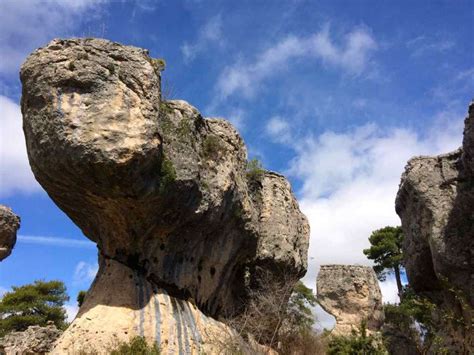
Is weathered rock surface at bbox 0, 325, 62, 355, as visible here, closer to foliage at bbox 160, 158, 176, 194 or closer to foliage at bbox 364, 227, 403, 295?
foliage at bbox 160, 158, 176, 194

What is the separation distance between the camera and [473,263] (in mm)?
15750

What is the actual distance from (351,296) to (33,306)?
22389mm

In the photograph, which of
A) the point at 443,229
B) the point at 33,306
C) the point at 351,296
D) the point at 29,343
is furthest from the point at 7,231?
the point at 351,296

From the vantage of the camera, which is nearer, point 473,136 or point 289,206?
point 473,136

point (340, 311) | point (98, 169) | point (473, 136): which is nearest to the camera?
point (98, 169)

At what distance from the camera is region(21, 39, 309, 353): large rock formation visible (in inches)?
504

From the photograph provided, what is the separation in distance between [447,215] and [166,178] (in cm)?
986

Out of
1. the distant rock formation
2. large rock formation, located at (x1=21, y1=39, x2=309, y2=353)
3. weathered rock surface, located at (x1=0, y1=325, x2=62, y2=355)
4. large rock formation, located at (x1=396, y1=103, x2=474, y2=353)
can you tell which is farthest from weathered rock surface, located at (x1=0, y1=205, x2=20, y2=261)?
the distant rock formation

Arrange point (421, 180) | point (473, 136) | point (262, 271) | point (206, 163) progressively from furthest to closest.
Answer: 1. point (262, 271)
2. point (421, 180)
3. point (206, 163)
4. point (473, 136)

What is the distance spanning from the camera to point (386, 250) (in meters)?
37.0

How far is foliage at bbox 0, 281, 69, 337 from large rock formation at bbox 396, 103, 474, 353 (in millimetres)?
23607

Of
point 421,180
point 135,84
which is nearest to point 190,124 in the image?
point 135,84

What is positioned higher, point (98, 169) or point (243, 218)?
point (243, 218)

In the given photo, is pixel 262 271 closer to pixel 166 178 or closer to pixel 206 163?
pixel 206 163
